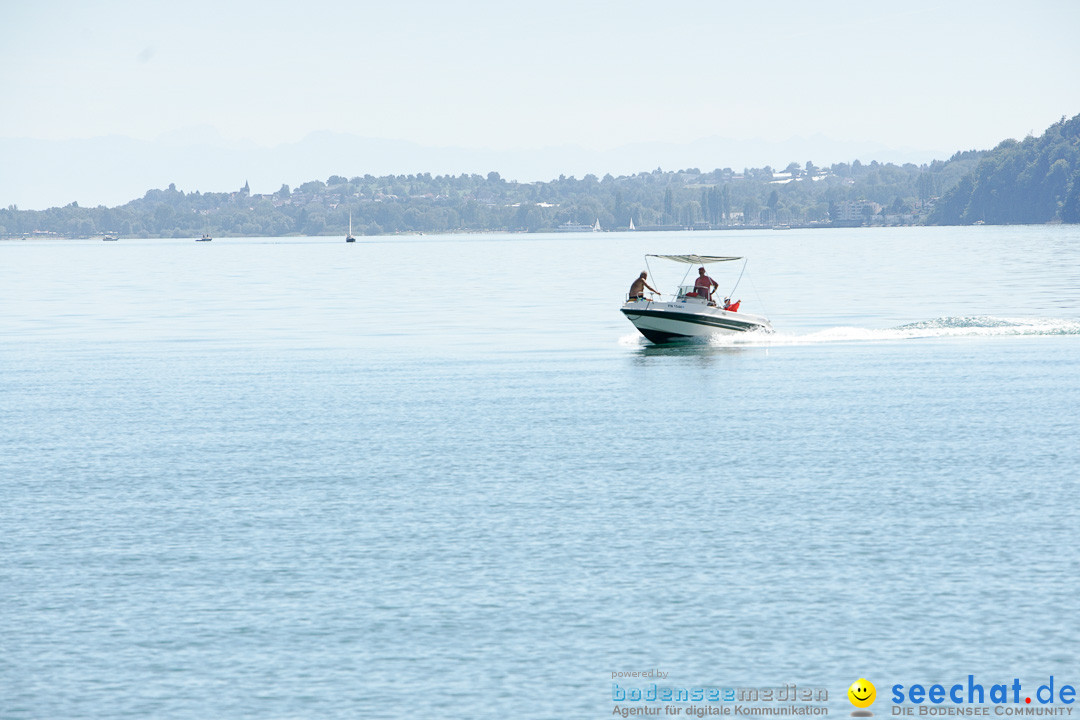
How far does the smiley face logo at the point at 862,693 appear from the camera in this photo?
53.7 ft

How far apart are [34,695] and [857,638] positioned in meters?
11.1

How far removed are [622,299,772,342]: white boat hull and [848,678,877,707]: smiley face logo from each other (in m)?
40.2

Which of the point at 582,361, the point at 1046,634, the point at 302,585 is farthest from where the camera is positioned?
the point at 582,361

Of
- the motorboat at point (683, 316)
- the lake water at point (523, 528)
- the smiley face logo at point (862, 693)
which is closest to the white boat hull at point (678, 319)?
the motorboat at point (683, 316)

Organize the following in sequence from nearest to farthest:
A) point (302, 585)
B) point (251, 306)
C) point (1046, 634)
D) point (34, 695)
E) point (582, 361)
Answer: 1. point (34, 695)
2. point (1046, 634)
3. point (302, 585)
4. point (582, 361)
5. point (251, 306)

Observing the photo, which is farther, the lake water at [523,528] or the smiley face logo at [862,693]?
the lake water at [523,528]

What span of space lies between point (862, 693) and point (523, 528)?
29.9ft

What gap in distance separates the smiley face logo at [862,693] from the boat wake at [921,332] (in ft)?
136

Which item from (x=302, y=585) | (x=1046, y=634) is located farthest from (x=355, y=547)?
(x=1046, y=634)

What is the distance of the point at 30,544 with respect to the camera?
2394 cm

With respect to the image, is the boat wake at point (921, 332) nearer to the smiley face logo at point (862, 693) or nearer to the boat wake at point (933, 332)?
the boat wake at point (933, 332)

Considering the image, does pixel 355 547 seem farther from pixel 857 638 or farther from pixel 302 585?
pixel 857 638

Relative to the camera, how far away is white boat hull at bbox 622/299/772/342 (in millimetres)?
56812

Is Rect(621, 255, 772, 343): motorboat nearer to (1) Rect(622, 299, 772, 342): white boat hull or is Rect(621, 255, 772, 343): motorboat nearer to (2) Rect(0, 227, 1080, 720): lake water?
(1) Rect(622, 299, 772, 342): white boat hull
